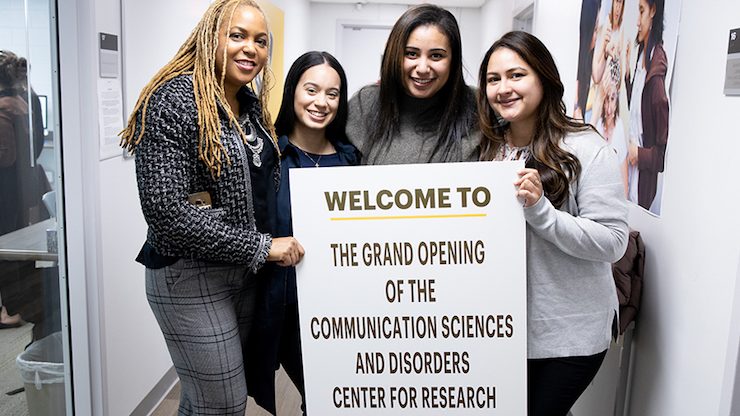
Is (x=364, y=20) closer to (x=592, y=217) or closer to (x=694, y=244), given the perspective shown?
(x=694, y=244)

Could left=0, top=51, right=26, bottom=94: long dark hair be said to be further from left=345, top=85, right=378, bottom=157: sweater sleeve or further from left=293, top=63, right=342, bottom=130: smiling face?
left=345, top=85, right=378, bottom=157: sweater sleeve

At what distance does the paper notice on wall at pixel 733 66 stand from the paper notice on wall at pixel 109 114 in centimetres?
179

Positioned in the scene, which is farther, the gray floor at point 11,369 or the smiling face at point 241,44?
the gray floor at point 11,369

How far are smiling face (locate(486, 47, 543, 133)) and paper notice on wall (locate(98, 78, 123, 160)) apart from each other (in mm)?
1330

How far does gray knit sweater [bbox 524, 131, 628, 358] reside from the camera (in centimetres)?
140

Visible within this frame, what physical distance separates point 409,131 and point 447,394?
66 cm

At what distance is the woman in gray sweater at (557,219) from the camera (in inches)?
55.5

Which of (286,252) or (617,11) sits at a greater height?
(617,11)

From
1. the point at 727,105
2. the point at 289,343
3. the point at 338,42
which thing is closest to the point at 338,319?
the point at 289,343

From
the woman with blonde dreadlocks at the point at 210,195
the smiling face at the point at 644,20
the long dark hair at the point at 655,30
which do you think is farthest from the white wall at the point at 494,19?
the woman with blonde dreadlocks at the point at 210,195

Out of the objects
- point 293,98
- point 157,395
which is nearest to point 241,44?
point 293,98

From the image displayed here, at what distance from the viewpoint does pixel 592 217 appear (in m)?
1.43

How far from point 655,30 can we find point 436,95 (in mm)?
729

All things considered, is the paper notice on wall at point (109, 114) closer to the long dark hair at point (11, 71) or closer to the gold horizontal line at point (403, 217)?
the long dark hair at point (11, 71)
